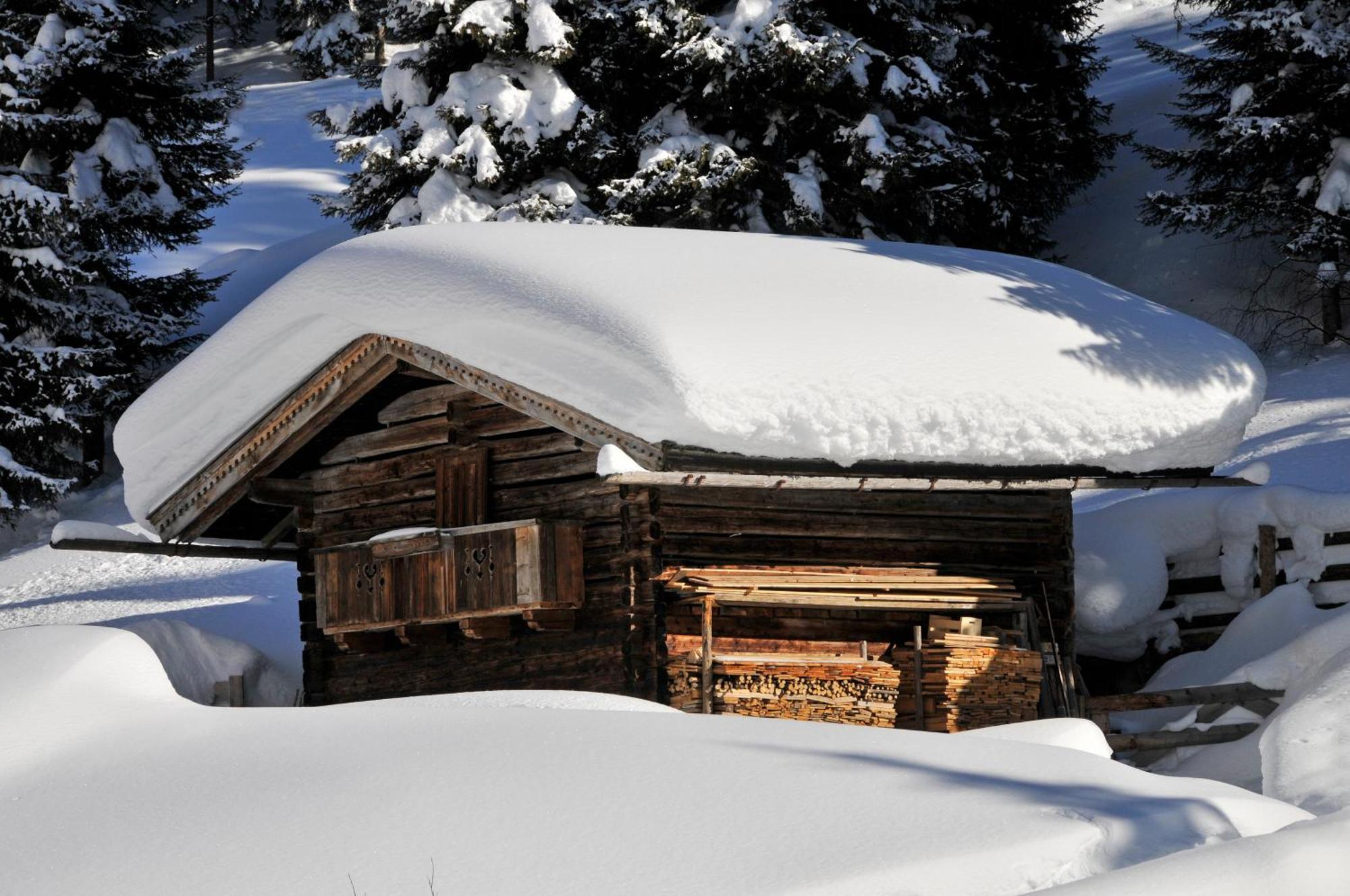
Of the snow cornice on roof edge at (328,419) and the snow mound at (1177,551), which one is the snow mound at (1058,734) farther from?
the snow mound at (1177,551)

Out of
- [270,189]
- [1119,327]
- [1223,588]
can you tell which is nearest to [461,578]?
[1119,327]

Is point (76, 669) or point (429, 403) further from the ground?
point (429, 403)

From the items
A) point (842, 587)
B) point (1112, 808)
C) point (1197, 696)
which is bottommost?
point (1197, 696)

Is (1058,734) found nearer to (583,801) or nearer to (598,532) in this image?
(583,801)

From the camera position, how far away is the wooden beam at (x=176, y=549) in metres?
12.9

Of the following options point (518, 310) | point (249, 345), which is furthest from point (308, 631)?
point (518, 310)

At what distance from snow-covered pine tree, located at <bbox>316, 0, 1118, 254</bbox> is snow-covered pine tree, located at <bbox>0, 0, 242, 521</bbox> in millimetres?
3718

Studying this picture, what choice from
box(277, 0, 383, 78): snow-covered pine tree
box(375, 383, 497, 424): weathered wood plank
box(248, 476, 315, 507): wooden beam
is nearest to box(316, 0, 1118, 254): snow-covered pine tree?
box(248, 476, 315, 507): wooden beam

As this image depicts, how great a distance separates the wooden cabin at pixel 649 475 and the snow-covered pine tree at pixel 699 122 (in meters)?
10.1

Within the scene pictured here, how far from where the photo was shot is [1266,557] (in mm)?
13898

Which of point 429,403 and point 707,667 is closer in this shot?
point 707,667

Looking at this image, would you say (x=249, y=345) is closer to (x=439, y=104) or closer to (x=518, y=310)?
(x=518, y=310)

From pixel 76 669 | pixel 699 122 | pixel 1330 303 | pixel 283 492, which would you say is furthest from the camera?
pixel 699 122

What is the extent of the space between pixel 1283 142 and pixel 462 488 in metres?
16.6
